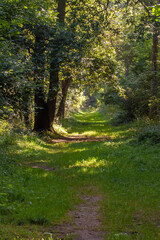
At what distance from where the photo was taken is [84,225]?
16.8 feet

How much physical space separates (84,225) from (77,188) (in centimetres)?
225

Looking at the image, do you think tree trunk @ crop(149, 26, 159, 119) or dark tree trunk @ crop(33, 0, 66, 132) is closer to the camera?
dark tree trunk @ crop(33, 0, 66, 132)

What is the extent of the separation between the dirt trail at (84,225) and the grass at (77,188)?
0.45ft

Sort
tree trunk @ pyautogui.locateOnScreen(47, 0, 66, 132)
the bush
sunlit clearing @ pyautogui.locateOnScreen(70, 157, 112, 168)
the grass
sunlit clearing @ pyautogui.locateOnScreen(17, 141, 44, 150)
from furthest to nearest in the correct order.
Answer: tree trunk @ pyautogui.locateOnScreen(47, 0, 66, 132) → the bush → sunlit clearing @ pyautogui.locateOnScreen(17, 141, 44, 150) → sunlit clearing @ pyautogui.locateOnScreen(70, 157, 112, 168) → the grass

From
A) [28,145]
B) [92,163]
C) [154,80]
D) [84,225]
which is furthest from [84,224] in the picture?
[154,80]

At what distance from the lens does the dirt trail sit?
4648 millimetres

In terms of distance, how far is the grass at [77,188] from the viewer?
194 inches

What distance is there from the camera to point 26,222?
4.95m

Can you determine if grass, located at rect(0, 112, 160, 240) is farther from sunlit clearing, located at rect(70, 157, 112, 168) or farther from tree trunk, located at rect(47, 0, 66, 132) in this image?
tree trunk, located at rect(47, 0, 66, 132)

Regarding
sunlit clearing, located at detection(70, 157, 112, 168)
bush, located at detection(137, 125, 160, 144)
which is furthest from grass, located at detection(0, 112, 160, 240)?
bush, located at detection(137, 125, 160, 144)

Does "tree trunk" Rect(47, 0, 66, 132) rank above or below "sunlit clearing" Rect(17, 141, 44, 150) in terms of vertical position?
above

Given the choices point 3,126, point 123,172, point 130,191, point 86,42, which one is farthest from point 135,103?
point 130,191

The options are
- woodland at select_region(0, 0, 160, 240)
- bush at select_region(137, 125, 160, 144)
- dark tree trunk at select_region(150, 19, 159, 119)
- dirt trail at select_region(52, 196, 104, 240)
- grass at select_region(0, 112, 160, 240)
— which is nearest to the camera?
dirt trail at select_region(52, 196, 104, 240)

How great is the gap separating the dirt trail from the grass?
0.14m
